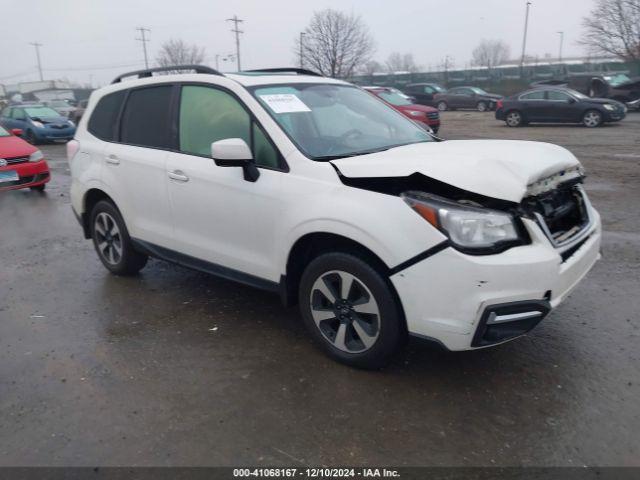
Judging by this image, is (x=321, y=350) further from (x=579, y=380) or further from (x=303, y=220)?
(x=579, y=380)

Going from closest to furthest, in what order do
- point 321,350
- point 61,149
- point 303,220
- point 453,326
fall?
1. point 453,326
2. point 303,220
3. point 321,350
4. point 61,149

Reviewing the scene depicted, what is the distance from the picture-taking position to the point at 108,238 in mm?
5098

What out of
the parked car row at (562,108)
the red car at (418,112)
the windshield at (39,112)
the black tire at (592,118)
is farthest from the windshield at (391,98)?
the windshield at (39,112)

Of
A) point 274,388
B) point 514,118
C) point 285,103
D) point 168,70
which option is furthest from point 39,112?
point 274,388

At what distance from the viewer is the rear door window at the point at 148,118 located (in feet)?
14.2

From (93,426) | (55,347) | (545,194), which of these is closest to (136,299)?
(55,347)

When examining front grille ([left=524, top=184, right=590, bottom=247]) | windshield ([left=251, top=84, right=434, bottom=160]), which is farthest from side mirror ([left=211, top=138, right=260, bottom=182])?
front grille ([left=524, top=184, right=590, bottom=247])

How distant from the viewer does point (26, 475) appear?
2479 millimetres

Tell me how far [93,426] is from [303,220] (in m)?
1.63

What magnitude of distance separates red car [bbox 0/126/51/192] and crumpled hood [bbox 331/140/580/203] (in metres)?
8.19

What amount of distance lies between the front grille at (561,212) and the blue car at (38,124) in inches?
742

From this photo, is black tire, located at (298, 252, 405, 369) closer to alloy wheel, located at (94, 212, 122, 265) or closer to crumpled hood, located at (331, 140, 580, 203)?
crumpled hood, located at (331, 140, 580, 203)

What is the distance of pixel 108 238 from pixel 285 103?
96.1 inches

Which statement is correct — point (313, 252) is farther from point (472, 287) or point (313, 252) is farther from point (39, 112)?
point (39, 112)
